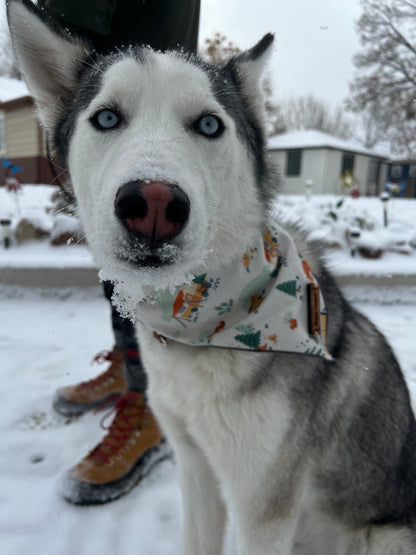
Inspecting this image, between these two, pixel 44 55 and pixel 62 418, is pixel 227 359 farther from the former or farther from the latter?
pixel 62 418

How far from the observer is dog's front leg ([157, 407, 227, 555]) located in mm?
1503

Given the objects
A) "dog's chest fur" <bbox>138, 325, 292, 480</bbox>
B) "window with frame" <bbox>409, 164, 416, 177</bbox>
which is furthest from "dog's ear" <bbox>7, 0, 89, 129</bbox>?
"window with frame" <bbox>409, 164, 416, 177</bbox>

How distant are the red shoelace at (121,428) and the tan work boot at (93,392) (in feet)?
1.00

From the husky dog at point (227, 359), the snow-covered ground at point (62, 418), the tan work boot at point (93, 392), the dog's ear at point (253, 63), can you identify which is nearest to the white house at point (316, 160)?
the snow-covered ground at point (62, 418)

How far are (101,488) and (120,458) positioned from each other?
161 mm

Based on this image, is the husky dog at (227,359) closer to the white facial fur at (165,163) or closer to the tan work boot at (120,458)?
the white facial fur at (165,163)

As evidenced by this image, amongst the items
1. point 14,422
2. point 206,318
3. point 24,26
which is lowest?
point 14,422

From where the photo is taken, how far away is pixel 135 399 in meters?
2.17

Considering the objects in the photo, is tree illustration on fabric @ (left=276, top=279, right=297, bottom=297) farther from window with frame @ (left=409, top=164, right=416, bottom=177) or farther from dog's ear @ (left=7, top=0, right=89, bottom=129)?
window with frame @ (left=409, top=164, right=416, bottom=177)

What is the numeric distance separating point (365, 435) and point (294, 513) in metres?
0.36

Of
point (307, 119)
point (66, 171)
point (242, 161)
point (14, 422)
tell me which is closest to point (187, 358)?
point (242, 161)

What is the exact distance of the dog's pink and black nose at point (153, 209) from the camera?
2.76 feet

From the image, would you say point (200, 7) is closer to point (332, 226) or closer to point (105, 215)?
point (105, 215)

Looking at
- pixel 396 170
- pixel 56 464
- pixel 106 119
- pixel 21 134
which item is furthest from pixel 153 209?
pixel 396 170
